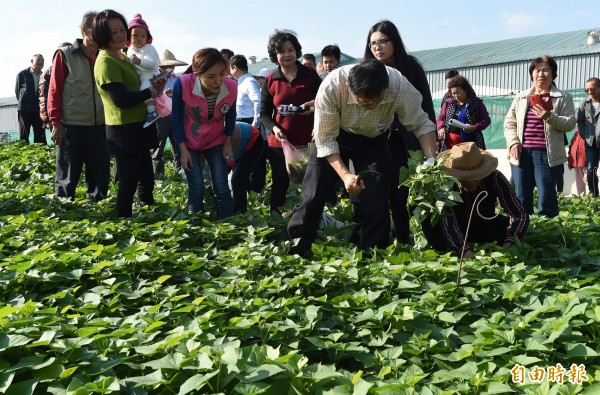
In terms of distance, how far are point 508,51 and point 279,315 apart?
1072 inches

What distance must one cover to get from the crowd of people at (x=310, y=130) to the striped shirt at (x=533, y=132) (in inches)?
0.4

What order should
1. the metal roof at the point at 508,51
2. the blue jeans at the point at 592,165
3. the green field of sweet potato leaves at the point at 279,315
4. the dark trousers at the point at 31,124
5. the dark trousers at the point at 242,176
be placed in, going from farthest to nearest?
the metal roof at the point at 508,51 → the dark trousers at the point at 31,124 → the blue jeans at the point at 592,165 → the dark trousers at the point at 242,176 → the green field of sweet potato leaves at the point at 279,315

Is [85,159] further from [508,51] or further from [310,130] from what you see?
[508,51]

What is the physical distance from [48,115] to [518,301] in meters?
4.44

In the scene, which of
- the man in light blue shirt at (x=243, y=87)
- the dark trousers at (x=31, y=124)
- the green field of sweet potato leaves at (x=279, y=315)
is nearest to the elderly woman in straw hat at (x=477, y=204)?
the green field of sweet potato leaves at (x=279, y=315)

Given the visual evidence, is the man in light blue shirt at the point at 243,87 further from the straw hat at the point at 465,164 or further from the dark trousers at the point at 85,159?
the straw hat at the point at 465,164

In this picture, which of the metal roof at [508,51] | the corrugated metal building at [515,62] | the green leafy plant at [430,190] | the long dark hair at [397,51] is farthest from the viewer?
the metal roof at [508,51]

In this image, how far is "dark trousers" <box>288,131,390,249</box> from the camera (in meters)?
4.76

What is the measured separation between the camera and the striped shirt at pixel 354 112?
14.9 feet

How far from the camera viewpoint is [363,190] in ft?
15.7

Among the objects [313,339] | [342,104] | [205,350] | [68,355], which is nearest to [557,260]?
[342,104]

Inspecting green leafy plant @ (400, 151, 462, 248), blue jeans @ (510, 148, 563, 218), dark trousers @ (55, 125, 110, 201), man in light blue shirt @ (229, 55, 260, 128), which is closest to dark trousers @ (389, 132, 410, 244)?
green leafy plant @ (400, 151, 462, 248)

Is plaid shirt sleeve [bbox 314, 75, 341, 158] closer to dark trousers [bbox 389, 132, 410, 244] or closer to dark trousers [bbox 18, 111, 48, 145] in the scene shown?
dark trousers [bbox 389, 132, 410, 244]

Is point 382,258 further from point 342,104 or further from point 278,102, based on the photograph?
point 278,102
